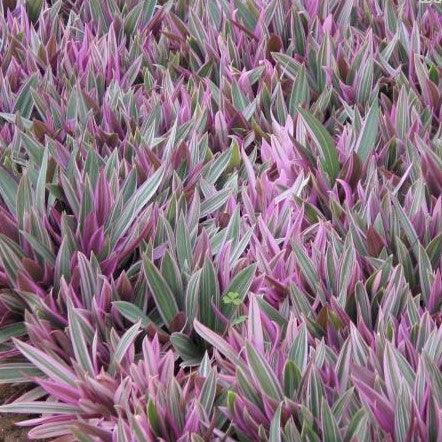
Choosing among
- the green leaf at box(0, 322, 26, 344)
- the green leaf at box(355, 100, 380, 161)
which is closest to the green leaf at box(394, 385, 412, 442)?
the green leaf at box(0, 322, 26, 344)

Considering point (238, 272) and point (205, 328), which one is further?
point (238, 272)

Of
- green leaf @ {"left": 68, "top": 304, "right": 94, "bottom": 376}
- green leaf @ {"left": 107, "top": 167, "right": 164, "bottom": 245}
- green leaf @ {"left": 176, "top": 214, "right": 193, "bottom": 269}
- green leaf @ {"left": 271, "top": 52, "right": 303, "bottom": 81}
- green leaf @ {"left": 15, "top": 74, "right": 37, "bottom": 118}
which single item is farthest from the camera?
green leaf @ {"left": 271, "top": 52, "right": 303, "bottom": 81}

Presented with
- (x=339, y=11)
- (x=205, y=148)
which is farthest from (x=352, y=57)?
(x=205, y=148)

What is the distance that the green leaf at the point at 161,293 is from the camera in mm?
1977

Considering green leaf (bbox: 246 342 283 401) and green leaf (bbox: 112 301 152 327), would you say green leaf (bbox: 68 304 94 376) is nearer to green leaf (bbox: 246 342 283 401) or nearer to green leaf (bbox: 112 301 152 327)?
green leaf (bbox: 112 301 152 327)

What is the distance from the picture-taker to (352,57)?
117 inches

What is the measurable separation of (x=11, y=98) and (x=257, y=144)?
80 centimetres

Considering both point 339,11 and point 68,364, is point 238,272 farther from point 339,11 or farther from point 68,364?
point 339,11

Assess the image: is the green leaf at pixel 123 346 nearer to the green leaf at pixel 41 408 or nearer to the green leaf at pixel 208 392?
the green leaf at pixel 41 408

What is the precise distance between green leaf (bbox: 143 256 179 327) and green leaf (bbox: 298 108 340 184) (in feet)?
2.13

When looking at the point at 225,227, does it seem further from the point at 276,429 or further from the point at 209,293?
the point at 276,429

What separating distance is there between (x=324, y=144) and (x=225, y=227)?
0.41 metres

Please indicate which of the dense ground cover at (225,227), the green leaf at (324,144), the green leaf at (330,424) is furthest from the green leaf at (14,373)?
the green leaf at (324,144)

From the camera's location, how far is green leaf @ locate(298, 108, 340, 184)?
Result: 2.42m
